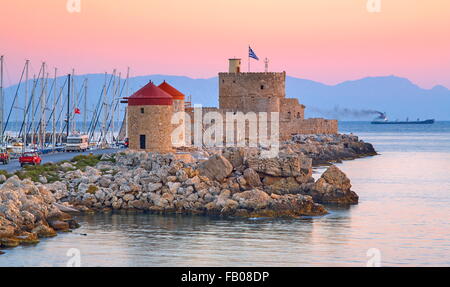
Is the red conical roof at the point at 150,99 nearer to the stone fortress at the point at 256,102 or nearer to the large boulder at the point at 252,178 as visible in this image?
the stone fortress at the point at 256,102

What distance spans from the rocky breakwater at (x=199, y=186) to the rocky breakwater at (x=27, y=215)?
1644 millimetres

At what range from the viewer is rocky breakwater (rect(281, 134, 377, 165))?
2215 inches

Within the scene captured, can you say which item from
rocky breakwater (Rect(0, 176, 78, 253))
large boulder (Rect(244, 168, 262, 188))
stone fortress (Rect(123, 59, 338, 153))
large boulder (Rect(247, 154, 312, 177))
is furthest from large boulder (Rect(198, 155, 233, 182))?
stone fortress (Rect(123, 59, 338, 153))

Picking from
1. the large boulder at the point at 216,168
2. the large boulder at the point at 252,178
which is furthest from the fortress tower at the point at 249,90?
the large boulder at the point at 252,178

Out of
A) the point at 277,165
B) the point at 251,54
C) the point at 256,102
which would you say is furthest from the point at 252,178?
the point at 256,102

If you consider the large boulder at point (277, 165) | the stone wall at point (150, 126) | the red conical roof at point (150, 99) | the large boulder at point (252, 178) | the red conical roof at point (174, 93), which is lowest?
the large boulder at point (252, 178)

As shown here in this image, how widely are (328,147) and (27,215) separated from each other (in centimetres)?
3884

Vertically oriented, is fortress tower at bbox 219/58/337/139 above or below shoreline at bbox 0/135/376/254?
above

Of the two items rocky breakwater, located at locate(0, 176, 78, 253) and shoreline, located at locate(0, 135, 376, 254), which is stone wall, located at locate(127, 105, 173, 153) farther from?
rocky breakwater, located at locate(0, 176, 78, 253)

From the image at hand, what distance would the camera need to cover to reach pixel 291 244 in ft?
80.1

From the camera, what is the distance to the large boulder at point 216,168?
1241 inches

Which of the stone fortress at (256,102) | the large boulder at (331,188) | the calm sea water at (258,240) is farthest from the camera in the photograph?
the stone fortress at (256,102)

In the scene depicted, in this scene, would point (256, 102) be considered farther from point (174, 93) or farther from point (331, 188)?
point (331, 188)
